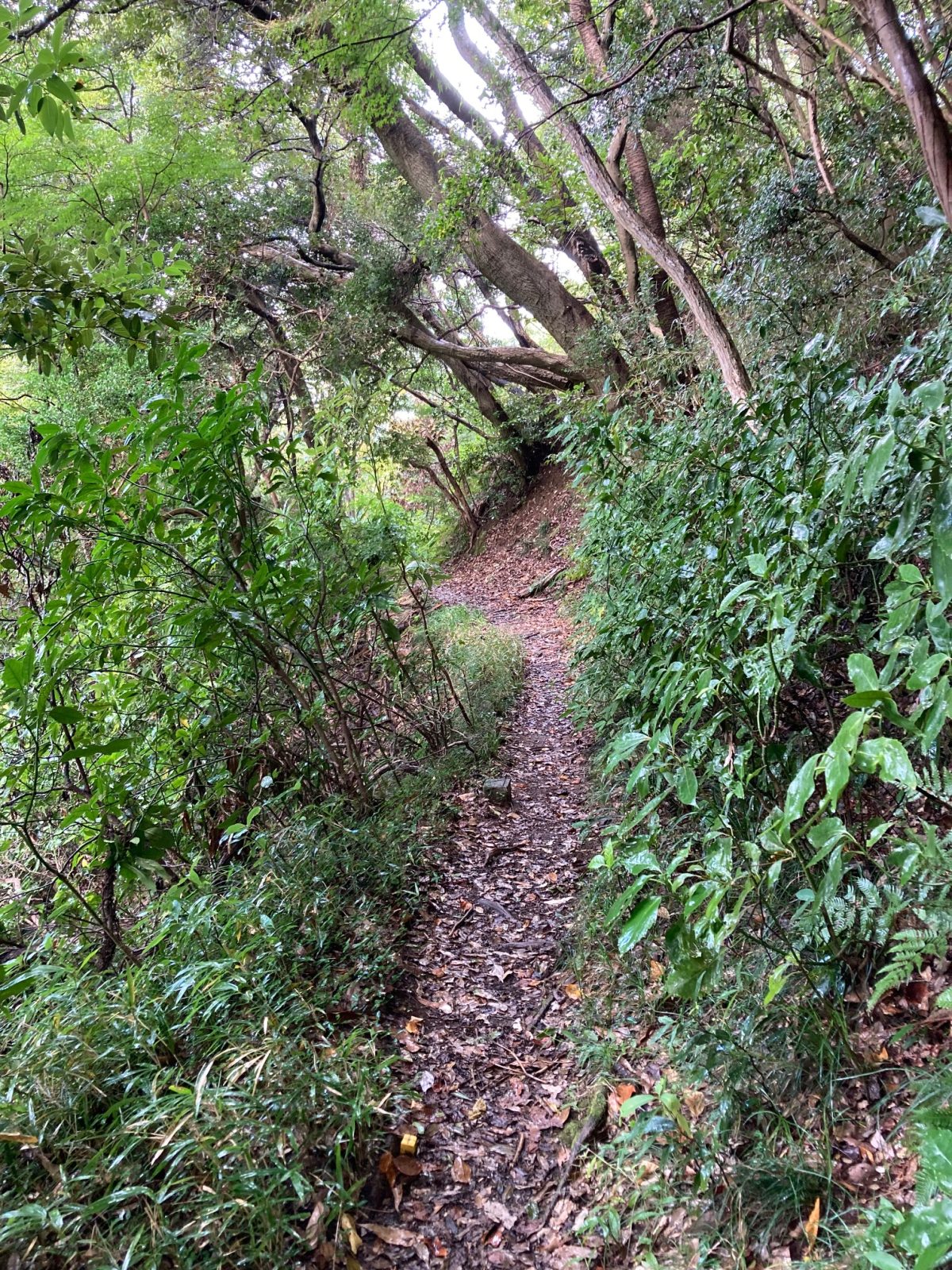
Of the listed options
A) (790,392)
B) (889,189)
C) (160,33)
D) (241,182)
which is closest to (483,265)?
(241,182)

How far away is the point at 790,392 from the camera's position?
7.79ft

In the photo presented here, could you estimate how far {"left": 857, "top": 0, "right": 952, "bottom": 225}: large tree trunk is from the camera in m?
2.72

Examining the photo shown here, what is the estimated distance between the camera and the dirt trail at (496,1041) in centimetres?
184

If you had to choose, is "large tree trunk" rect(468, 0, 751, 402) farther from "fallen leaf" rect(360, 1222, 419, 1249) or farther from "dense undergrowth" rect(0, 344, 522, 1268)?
"fallen leaf" rect(360, 1222, 419, 1249)

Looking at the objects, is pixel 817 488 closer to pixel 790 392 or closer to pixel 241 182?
pixel 790 392

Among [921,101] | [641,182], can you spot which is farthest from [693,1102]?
[641,182]

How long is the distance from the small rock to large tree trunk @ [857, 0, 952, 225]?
3548 millimetres

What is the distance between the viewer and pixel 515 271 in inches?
409

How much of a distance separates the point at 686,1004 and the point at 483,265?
11017mm

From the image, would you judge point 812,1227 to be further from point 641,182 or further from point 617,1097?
point 641,182

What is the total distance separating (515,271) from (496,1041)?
10.9 m

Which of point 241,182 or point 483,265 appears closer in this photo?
point 241,182

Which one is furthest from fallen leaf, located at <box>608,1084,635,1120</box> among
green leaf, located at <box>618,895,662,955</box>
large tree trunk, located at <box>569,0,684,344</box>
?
large tree trunk, located at <box>569,0,684,344</box>

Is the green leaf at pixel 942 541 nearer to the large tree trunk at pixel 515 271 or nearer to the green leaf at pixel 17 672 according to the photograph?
the green leaf at pixel 17 672
